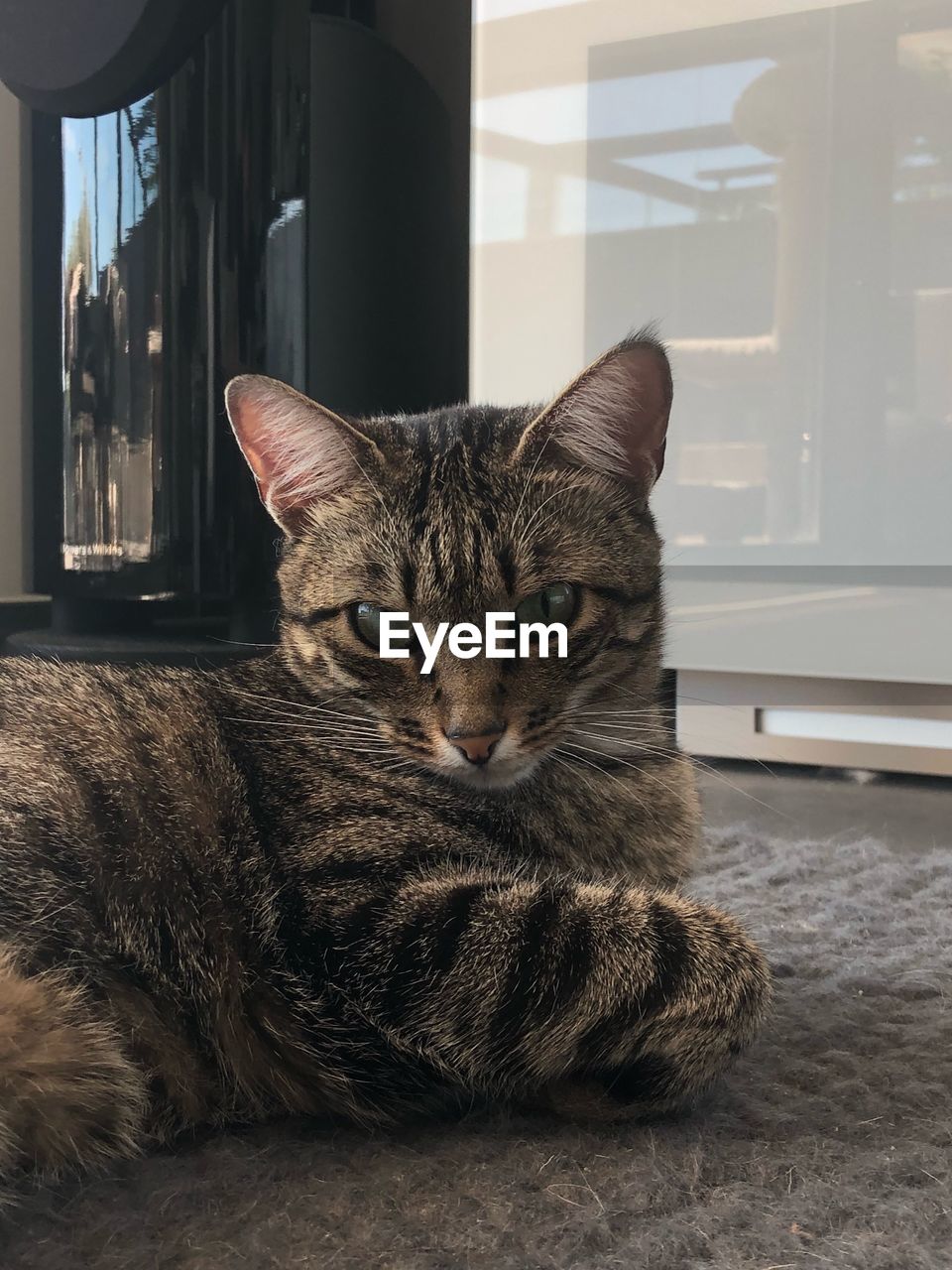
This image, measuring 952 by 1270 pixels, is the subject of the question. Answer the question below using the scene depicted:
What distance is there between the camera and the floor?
133 cm

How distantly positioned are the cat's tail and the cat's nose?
0.27 m

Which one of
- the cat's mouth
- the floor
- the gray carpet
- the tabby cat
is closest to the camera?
the gray carpet

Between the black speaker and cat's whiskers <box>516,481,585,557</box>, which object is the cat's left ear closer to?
cat's whiskers <box>516,481,585,557</box>

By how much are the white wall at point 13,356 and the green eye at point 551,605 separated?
76 centimetres

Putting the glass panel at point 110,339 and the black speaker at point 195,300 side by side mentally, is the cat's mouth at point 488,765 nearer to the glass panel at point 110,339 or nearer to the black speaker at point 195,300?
the black speaker at point 195,300

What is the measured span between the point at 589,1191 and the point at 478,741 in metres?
0.28

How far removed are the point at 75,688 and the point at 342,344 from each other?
0.51m

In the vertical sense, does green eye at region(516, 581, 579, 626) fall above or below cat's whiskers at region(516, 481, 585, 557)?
below

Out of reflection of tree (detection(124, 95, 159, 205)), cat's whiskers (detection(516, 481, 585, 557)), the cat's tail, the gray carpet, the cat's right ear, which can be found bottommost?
the gray carpet

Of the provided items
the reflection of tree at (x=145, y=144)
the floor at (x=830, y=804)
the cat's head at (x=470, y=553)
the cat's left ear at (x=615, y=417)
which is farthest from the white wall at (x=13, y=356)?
the floor at (x=830, y=804)

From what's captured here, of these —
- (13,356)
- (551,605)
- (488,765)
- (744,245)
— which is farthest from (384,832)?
(744,245)

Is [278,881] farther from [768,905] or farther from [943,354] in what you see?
[943,354]

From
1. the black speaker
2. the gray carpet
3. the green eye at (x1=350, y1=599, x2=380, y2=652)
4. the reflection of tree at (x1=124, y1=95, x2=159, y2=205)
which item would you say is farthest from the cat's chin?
the reflection of tree at (x1=124, y1=95, x2=159, y2=205)

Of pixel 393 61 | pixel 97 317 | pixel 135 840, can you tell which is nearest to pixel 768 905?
pixel 135 840
